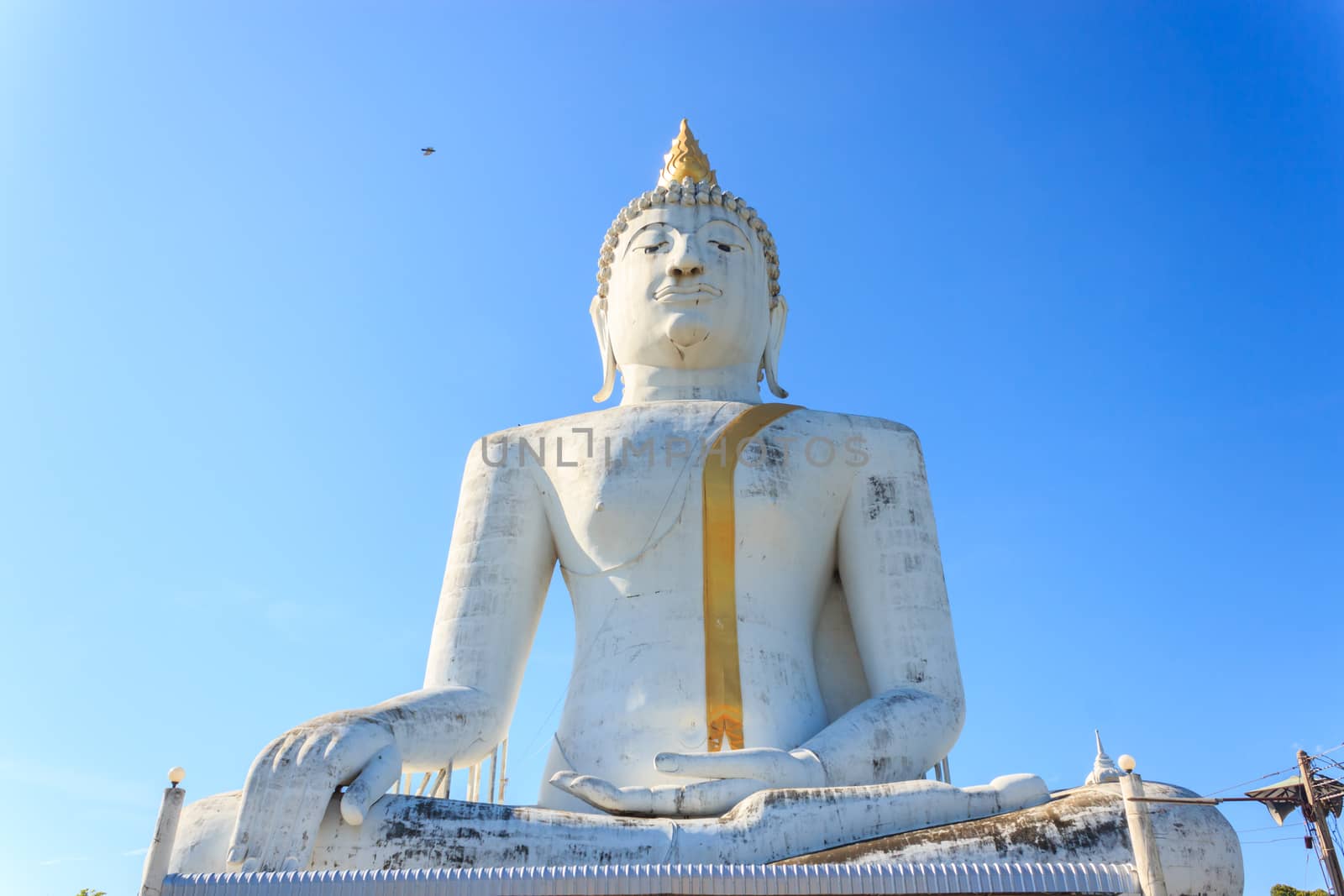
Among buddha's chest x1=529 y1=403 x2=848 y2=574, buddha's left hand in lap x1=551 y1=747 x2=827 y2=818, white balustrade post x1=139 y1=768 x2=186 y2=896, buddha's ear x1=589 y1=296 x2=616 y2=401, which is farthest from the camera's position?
buddha's ear x1=589 y1=296 x2=616 y2=401

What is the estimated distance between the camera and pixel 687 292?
30.0 ft

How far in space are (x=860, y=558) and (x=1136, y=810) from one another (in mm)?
3304

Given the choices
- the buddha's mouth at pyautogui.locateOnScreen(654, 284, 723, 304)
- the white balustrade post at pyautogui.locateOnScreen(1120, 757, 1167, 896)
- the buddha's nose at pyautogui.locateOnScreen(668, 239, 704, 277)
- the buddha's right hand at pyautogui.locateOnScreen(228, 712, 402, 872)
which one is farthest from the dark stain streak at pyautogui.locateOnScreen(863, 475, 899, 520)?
the buddha's right hand at pyautogui.locateOnScreen(228, 712, 402, 872)

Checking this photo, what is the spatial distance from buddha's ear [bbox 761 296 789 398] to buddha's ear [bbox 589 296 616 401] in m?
1.23

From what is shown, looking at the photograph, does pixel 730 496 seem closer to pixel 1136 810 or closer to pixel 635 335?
pixel 635 335

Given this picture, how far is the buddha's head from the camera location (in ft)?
30.0

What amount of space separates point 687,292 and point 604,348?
1.30 m

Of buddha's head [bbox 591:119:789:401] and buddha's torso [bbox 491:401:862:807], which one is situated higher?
buddha's head [bbox 591:119:789:401]

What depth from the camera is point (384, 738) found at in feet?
22.0

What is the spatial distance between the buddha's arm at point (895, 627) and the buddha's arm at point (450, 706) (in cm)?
208

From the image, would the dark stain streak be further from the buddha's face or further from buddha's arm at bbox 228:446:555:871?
buddha's arm at bbox 228:446:555:871

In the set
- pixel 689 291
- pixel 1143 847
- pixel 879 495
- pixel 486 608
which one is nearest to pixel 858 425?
pixel 879 495

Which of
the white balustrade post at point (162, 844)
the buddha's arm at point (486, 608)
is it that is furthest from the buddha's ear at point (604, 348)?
Result: the white balustrade post at point (162, 844)

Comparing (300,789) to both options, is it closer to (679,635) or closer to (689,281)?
(679,635)
